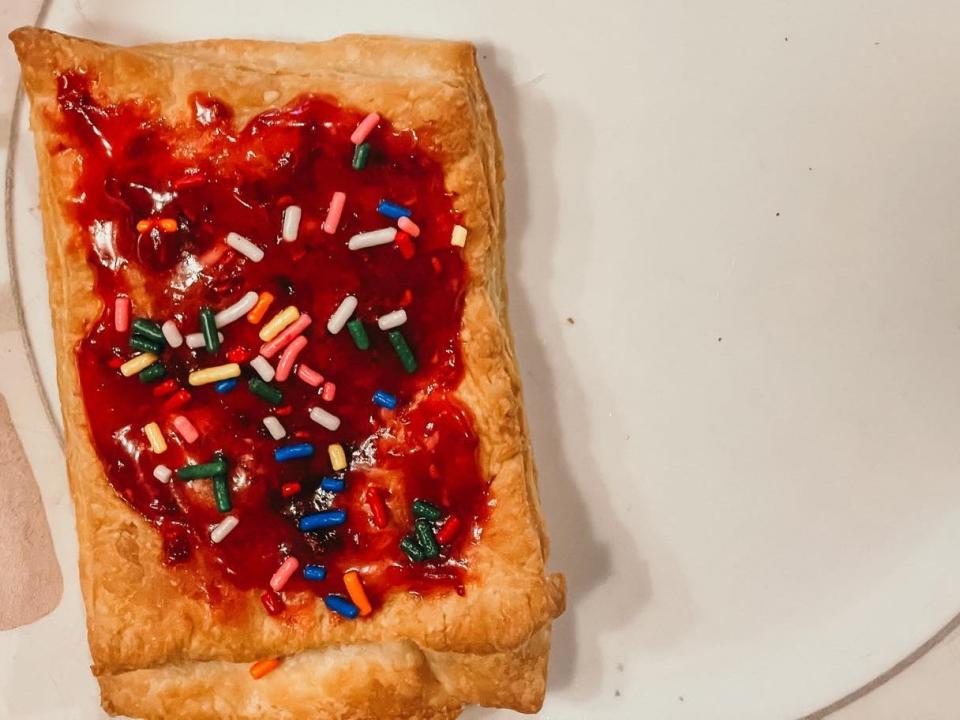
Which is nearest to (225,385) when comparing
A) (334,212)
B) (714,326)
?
(334,212)

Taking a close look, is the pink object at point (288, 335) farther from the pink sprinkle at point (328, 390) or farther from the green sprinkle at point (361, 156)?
the green sprinkle at point (361, 156)

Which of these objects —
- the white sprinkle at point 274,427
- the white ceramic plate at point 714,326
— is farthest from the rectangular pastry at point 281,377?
the white ceramic plate at point 714,326

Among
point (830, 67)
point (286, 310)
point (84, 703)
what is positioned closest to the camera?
point (286, 310)

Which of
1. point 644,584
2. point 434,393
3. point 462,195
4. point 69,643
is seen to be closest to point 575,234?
point 462,195

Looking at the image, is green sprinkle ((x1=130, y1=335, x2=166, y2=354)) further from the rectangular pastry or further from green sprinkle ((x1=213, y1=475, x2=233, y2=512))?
green sprinkle ((x1=213, y1=475, x2=233, y2=512))

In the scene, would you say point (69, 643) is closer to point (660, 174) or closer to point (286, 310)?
point (286, 310)
